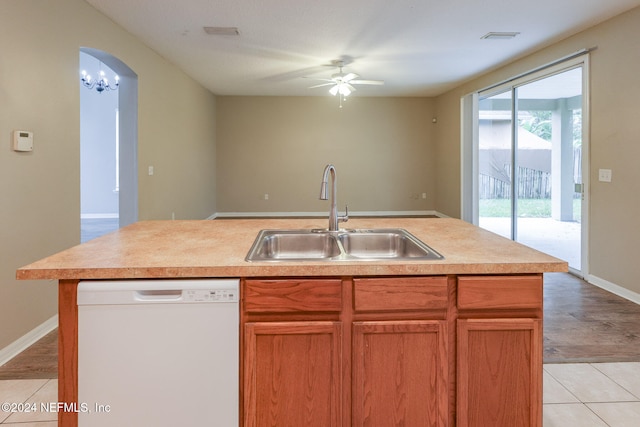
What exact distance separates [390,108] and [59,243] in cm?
716

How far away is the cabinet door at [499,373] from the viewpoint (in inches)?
55.5

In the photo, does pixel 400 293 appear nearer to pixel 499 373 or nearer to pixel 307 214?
pixel 499 373

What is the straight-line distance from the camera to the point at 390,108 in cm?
895

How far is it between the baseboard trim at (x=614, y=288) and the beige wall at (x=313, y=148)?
520 centimetres

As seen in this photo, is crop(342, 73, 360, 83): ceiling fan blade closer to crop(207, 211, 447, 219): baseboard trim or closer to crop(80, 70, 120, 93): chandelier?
crop(207, 211, 447, 219): baseboard trim

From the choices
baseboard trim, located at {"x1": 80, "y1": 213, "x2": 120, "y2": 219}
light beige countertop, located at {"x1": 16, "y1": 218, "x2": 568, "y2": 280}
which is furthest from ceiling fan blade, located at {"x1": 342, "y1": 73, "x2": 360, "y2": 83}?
baseboard trim, located at {"x1": 80, "y1": 213, "x2": 120, "y2": 219}

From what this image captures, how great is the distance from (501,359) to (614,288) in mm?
3188

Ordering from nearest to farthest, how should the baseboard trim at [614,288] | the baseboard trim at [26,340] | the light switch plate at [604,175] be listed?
the baseboard trim at [26,340], the baseboard trim at [614,288], the light switch plate at [604,175]

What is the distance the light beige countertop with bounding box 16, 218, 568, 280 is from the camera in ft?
4.42

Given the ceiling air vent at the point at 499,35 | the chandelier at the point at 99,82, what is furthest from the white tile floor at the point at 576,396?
the chandelier at the point at 99,82

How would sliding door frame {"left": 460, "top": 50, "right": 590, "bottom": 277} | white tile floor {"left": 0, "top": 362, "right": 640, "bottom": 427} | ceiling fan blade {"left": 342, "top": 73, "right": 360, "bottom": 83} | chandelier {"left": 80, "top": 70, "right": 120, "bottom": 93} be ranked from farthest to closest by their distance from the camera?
chandelier {"left": 80, "top": 70, "right": 120, "bottom": 93} < ceiling fan blade {"left": 342, "top": 73, "right": 360, "bottom": 83} < sliding door frame {"left": 460, "top": 50, "right": 590, "bottom": 277} < white tile floor {"left": 0, "top": 362, "right": 640, "bottom": 427}

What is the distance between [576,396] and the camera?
2.12 metres

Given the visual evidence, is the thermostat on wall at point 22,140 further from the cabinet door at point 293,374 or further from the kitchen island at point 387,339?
the cabinet door at point 293,374

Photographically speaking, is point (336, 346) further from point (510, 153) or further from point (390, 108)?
point (390, 108)
